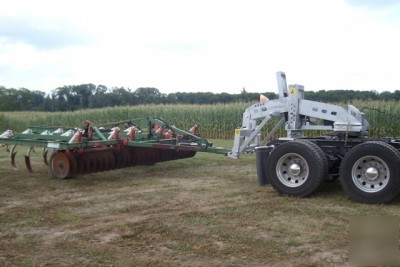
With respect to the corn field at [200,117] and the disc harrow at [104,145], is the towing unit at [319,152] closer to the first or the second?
the disc harrow at [104,145]

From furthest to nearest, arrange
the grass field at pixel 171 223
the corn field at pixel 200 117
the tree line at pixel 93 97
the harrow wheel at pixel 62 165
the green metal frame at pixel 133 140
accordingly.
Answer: the tree line at pixel 93 97
the corn field at pixel 200 117
the green metal frame at pixel 133 140
the harrow wheel at pixel 62 165
the grass field at pixel 171 223

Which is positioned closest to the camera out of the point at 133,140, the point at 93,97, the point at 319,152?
the point at 319,152

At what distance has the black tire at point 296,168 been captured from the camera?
6.57 m

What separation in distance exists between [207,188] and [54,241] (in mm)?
3309

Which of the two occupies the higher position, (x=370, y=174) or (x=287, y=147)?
(x=287, y=147)

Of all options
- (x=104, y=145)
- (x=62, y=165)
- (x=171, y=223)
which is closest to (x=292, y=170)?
(x=171, y=223)

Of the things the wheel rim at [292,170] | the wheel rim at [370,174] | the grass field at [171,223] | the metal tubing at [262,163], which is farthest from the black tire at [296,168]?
the wheel rim at [370,174]

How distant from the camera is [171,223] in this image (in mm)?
5469

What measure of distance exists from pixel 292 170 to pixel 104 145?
393cm

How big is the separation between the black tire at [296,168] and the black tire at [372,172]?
0.36 meters

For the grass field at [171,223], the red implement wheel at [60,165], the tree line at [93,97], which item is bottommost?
the grass field at [171,223]

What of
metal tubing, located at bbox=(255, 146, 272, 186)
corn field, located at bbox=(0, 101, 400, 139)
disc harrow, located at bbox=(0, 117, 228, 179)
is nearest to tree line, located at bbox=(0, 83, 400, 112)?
corn field, located at bbox=(0, 101, 400, 139)

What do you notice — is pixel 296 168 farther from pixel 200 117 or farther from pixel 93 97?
pixel 93 97

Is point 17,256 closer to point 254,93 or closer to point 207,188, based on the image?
point 207,188
